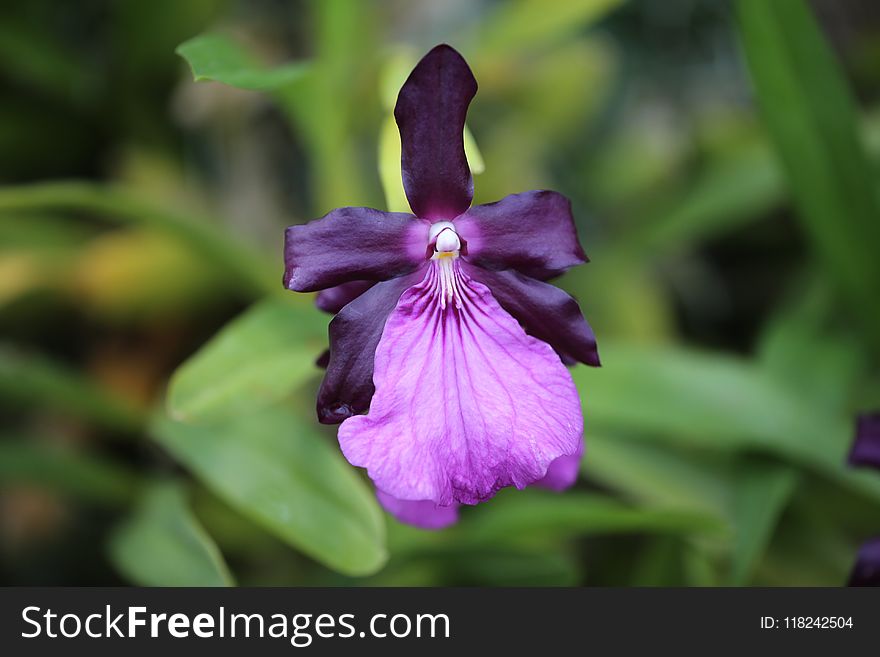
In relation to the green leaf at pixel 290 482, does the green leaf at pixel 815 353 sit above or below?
above

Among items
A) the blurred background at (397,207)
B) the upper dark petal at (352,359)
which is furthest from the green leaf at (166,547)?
the upper dark petal at (352,359)

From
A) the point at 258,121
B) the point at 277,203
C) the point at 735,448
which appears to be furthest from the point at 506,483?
the point at 258,121

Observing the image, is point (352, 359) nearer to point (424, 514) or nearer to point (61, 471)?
point (424, 514)

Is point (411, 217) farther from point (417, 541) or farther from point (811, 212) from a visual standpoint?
point (811, 212)

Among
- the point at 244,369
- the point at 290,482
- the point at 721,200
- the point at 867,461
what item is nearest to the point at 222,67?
the point at 244,369

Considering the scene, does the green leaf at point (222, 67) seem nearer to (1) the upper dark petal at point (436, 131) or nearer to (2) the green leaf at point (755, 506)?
(1) the upper dark petal at point (436, 131)

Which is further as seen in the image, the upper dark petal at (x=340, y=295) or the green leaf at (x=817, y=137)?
the green leaf at (x=817, y=137)
